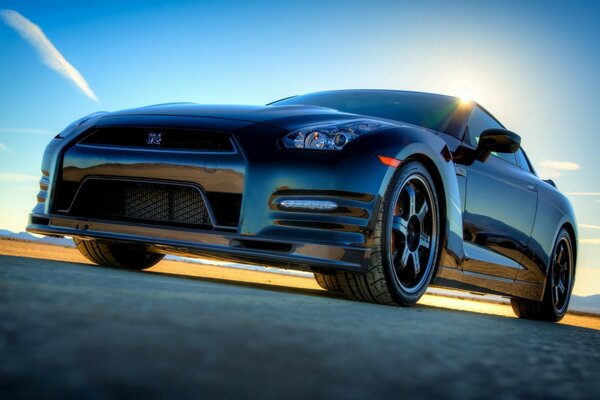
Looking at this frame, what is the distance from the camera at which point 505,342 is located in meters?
2.41

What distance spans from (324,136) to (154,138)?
3.30 feet

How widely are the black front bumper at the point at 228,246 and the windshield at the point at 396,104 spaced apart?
164 centimetres

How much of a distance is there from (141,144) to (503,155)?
298 centimetres

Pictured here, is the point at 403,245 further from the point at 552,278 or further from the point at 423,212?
the point at 552,278

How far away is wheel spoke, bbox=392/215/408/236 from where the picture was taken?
399 cm

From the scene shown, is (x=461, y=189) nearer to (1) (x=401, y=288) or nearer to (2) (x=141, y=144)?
(1) (x=401, y=288)

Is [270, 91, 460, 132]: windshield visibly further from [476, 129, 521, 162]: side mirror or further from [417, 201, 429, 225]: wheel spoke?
[417, 201, 429, 225]: wheel spoke

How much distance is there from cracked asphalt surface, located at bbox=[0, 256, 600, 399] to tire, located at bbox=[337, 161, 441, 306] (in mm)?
1225

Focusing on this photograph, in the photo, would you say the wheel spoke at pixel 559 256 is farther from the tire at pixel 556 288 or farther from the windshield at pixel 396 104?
the windshield at pixel 396 104

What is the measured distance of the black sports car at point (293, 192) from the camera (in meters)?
3.68

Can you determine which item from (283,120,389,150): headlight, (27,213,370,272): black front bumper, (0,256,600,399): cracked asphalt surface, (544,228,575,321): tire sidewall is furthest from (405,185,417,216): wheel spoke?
Result: (544,228,575,321): tire sidewall

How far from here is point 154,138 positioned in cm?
409

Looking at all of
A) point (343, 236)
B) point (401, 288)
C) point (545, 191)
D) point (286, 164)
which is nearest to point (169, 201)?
point (286, 164)

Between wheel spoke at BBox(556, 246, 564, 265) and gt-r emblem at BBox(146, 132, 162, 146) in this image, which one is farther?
wheel spoke at BBox(556, 246, 564, 265)
